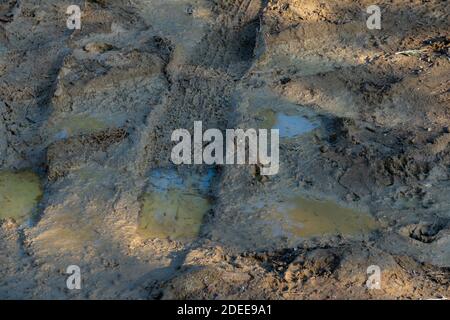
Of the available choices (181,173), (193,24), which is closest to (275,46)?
(193,24)

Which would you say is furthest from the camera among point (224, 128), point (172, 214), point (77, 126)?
point (77, 126)

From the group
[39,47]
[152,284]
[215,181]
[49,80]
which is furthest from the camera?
[39,47]

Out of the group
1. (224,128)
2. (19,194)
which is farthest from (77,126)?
(224,128)

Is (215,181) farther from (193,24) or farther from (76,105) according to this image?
(193,24)

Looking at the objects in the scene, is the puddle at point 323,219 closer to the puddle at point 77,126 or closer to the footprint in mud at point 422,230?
the footprint in mud at point 422,230

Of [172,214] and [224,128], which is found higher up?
[224,128]

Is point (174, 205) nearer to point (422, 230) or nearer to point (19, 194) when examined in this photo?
point (19, 194)
